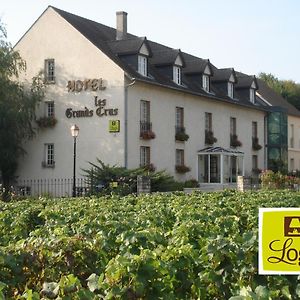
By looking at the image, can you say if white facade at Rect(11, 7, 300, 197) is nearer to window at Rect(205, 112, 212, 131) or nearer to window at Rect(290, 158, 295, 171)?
window at Rect(205, 112, 212, 131)

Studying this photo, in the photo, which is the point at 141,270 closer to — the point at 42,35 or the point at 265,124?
the point at 42,35

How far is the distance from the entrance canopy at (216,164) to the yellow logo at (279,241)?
115 ft

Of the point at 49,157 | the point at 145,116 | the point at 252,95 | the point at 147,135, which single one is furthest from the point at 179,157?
the point at 252,95

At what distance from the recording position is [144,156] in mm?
34000

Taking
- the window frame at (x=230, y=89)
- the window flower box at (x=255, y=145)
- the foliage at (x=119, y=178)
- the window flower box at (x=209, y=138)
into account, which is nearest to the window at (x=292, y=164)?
the window flower box at (x=255, y=145)

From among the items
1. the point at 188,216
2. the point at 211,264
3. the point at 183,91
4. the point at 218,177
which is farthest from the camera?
the point at 218,177

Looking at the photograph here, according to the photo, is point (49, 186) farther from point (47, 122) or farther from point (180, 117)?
point (180, 117)

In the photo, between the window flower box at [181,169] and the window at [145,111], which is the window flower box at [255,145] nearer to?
the window flower box at [181,169]

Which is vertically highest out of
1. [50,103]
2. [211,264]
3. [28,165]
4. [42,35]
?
[42,35]

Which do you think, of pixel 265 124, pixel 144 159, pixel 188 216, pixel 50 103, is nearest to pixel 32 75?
pixel 50 103

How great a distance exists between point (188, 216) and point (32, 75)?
88.1 ft

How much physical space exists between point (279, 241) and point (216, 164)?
36468 mm

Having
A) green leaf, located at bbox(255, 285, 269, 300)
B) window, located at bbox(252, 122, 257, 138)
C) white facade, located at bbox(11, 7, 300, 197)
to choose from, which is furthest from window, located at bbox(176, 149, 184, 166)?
green leaf, located at bbox(255, 285, 269, 300)

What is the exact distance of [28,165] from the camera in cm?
3466
